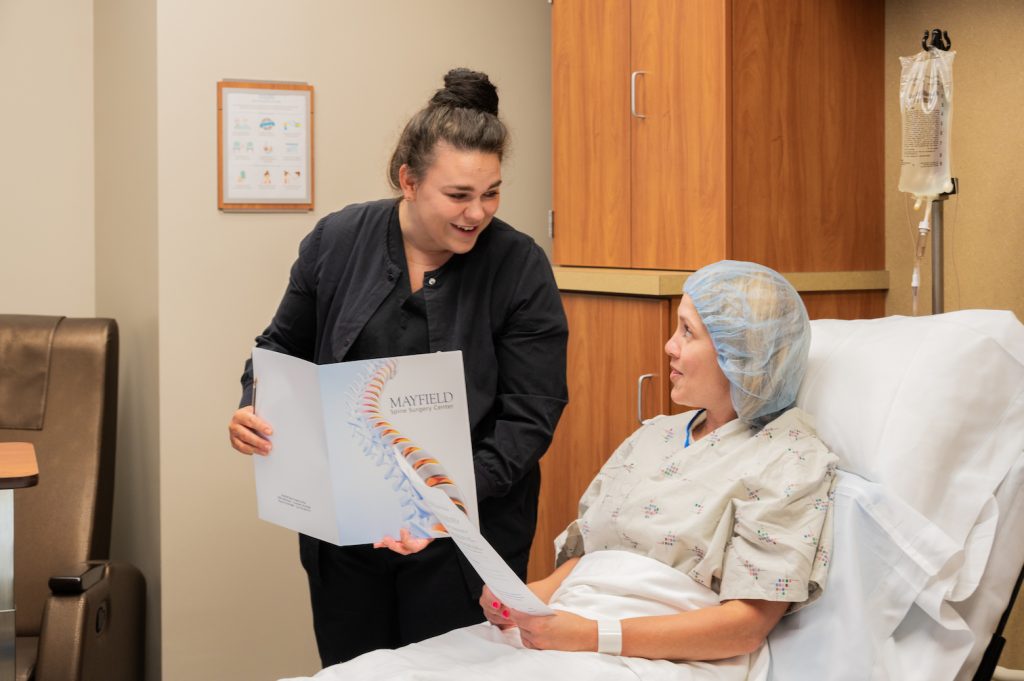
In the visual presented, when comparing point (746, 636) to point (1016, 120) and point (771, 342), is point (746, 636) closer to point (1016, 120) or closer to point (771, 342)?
point (771, 342)

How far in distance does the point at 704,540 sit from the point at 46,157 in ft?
8.33

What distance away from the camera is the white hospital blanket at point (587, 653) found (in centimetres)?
157

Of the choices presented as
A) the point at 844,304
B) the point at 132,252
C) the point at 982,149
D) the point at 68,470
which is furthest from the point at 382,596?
the point at 982,149

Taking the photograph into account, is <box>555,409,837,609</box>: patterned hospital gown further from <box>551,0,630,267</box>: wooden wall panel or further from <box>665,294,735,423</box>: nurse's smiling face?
<box>551,0,630,267</box>: wooden wall panel

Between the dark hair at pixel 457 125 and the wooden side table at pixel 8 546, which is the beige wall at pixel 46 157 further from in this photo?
the dark hair at pixel 457 125

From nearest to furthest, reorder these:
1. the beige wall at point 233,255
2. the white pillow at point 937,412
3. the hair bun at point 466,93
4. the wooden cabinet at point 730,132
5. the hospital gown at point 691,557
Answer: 1. the hospital gown at point 691,557
2. the white pillow at point 937,412
3. the hair bun at point 466,93
4. the wooden cabinet at point 730,132
5. the beige wall at point 233,255

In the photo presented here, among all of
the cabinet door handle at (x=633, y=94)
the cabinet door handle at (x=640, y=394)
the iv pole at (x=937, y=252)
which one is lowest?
the cabinet door handle at (x=640, y=394)

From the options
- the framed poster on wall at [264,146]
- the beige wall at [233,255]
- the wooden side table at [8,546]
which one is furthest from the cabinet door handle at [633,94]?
the wooden side table at [8,546]

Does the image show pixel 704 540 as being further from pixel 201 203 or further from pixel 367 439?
pixel 201 203

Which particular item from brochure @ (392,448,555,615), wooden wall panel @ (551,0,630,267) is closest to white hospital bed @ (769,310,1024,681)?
brochure @ (392,448,555,615)

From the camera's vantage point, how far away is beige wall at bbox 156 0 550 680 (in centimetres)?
300

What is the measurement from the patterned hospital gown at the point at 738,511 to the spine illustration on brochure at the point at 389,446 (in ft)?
0.93

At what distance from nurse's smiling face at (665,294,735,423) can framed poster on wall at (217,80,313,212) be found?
161cm

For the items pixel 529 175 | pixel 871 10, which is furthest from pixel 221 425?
pixel 871 10
